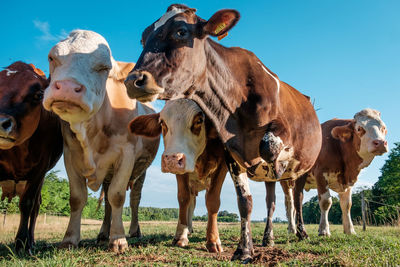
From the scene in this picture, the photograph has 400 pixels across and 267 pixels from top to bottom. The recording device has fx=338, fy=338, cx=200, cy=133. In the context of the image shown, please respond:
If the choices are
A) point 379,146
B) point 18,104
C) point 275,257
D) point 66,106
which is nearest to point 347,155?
point 379,146

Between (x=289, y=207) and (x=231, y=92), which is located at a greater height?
(x=231, y=92)

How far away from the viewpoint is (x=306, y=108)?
5.37 m

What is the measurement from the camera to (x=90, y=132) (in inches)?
196

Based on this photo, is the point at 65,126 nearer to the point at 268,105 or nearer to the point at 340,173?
the point at 268,105

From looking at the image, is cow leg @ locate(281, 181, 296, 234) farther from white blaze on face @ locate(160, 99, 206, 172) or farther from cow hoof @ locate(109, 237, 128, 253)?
cow hoof @ locate(109, 237, 128, 253)

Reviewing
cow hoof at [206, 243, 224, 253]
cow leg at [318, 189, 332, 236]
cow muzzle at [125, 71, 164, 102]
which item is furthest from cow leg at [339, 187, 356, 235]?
cow muzzle at [125, 71, 164, 102]

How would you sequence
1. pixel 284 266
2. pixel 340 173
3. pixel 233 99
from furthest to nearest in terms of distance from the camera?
pixel 340 173 < pixel 233 99 < pixel 284 266

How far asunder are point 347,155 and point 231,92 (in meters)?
5.70

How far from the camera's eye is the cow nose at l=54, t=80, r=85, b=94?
12.6 feet

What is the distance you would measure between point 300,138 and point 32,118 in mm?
3702

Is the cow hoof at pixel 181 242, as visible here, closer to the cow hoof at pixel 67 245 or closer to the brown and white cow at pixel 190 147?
the brown and white cow at pixel 190 147

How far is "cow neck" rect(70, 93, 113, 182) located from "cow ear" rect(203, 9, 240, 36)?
225 cm

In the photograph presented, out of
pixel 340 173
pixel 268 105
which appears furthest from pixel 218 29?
pixel 340 173

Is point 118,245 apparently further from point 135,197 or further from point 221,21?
point 135,197
